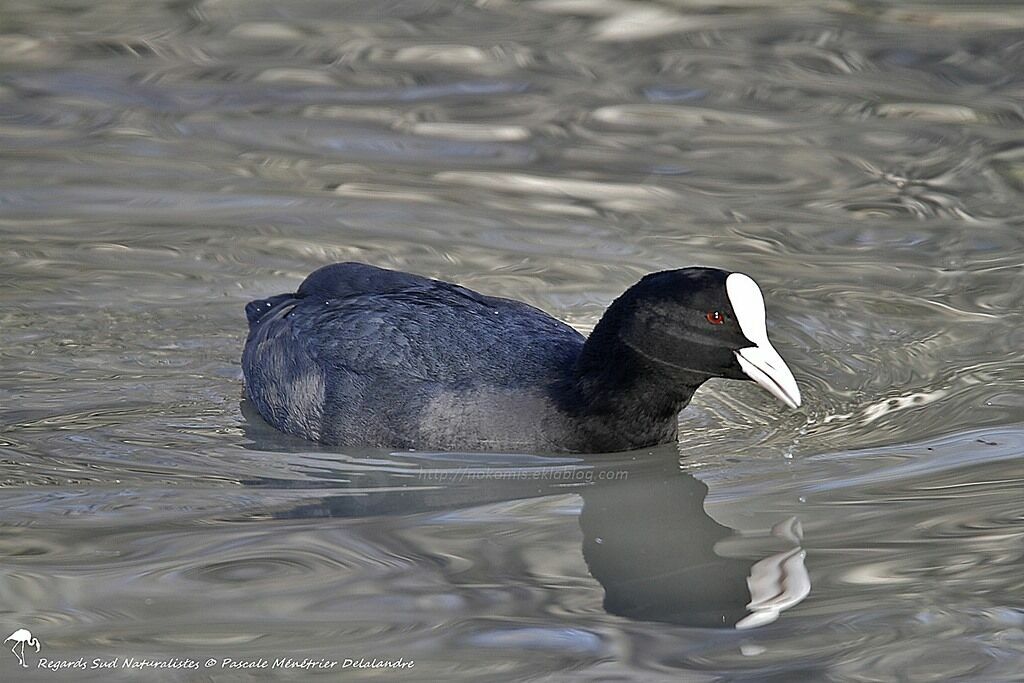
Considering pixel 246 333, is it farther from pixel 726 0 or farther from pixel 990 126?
pixel 726 0

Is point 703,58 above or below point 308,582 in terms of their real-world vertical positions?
above

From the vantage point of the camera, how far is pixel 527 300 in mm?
7344

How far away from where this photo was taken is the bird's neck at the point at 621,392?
545 centimetres

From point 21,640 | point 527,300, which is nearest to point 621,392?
point 527,300

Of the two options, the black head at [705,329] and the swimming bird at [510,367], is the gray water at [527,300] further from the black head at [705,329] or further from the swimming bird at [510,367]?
the black head at [705,329]

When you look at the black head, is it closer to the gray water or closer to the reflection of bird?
the gray water

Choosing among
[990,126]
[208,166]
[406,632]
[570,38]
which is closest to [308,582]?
[406,632]

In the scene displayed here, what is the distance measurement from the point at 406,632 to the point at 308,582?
44 cm

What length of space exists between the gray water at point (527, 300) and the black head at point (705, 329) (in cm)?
41

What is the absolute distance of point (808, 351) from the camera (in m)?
6.78

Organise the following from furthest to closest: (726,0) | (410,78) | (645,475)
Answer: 1. (726,0)
2. (410,78)
3. (645,475)
